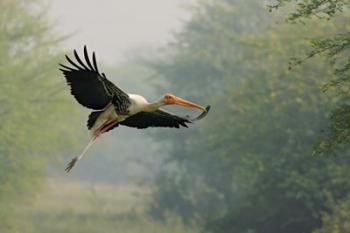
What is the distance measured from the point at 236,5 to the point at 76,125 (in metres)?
15.2

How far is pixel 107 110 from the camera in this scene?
1154 centimetres

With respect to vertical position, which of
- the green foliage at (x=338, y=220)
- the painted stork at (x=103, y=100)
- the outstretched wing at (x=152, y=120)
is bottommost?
the painted stork at (x=103, y=100)

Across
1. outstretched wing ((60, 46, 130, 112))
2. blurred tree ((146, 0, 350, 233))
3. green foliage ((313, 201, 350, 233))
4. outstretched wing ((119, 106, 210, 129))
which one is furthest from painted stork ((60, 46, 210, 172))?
blurred tree ((146, 0, 350, 233))

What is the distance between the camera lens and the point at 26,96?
39.9 meters

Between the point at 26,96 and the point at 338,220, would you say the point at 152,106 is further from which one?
the point at 26,96

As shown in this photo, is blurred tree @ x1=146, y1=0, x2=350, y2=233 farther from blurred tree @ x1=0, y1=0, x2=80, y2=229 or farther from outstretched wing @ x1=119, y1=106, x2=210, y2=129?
outstretched wing @ x1=119, y1=106, x2=210, y2=129

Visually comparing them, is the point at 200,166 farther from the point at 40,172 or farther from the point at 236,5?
the point at 236,5

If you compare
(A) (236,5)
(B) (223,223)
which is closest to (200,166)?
(A) (236,5)

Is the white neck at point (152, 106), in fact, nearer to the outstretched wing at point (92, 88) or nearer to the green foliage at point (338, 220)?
the outstretched wing at point (92, 88)

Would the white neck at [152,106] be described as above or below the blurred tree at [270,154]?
below

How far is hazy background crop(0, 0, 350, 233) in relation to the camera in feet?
99.1

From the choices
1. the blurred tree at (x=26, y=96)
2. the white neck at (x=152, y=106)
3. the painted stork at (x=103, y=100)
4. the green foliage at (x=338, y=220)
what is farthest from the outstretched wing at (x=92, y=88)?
the blurred tree at (x=26, y=96)

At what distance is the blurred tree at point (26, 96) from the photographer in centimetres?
3856

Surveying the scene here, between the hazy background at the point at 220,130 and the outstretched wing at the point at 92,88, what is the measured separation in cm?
473
